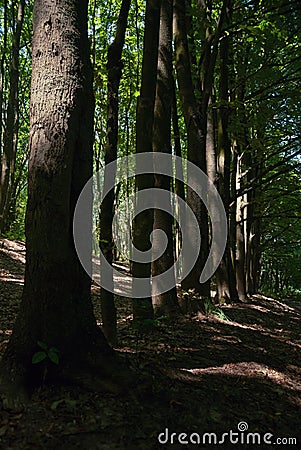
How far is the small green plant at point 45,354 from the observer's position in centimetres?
331

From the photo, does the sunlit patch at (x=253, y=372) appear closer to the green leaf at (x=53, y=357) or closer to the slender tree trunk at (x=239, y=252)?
the green leaf at (x=53, y=357)

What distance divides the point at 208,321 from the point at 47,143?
18.0ft

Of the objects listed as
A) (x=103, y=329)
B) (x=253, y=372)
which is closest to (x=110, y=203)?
(x=103, y=329)

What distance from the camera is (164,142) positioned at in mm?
7781

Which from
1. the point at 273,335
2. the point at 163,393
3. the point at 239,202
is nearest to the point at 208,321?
the point at 273,335

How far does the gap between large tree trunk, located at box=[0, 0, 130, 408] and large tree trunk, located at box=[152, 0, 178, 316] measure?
3.87 meters

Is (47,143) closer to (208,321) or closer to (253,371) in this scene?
(253,371)

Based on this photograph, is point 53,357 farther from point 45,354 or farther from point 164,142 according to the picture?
point 164,142

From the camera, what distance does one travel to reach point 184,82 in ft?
28.6

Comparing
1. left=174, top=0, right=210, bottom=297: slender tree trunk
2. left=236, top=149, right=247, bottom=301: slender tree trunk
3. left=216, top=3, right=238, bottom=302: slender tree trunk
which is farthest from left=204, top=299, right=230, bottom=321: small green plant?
left=236, top=149, right=247, bottom=301: slender tree trunk

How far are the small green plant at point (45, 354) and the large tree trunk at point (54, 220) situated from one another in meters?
0.08

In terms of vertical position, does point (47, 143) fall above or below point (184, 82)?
below

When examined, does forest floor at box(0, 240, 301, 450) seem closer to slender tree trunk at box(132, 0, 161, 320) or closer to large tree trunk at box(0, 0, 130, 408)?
large tree trunk at box(0, 0, 130, 408)

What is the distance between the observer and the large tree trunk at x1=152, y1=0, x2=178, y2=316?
757 cm
